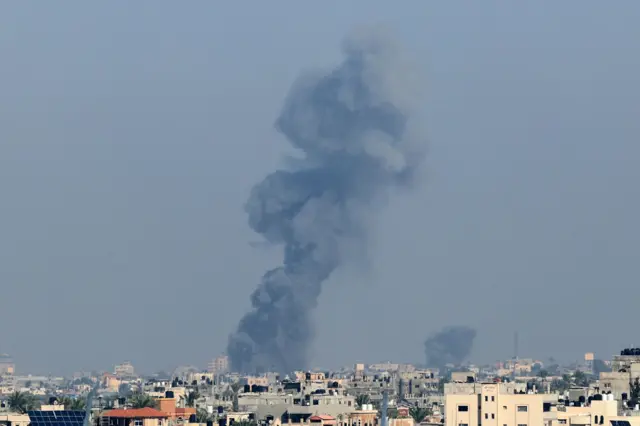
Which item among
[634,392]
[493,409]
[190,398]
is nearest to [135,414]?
[493,409]

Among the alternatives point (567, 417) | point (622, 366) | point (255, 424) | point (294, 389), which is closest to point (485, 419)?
point (567, 417)

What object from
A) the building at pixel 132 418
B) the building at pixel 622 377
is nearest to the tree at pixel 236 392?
the building at pixel 622 377

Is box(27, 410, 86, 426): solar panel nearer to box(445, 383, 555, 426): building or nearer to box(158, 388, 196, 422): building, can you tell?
box(158, 388, 196, 422): building

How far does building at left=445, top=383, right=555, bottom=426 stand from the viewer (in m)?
82.4

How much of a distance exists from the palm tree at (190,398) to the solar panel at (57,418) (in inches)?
1535

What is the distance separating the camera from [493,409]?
82.3 meters

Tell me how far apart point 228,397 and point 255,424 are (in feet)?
147

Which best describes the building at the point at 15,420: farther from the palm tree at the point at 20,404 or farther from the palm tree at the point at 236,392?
the palm tree at the point at 236,392

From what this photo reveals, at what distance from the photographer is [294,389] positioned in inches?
5910

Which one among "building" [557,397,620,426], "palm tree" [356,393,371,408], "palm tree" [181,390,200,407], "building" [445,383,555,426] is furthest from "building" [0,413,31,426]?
"palm tree" [356,393,371,408]

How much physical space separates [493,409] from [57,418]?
22.1 metres

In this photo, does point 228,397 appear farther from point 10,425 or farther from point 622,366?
point 10,425

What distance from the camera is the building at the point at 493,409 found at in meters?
82.4

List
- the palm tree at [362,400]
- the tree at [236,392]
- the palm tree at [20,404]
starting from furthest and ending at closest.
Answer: the palm tree at [362,400], the tree at [236,392], the palm tree at [20,404]
